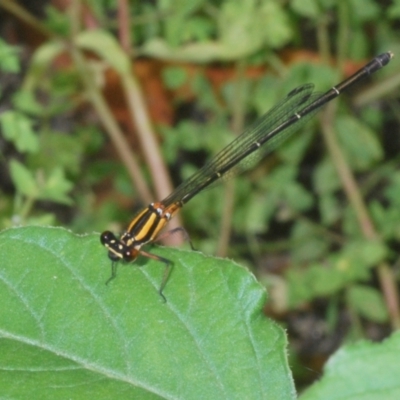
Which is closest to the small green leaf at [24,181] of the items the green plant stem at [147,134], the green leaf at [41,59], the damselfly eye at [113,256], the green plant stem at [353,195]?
the green leaf at [41,59]

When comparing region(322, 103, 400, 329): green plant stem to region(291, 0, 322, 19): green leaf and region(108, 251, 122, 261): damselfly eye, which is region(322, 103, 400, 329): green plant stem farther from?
region(108, 251, 122, 261): damselfly eye

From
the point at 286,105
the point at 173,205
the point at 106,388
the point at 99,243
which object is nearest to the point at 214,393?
the point at 106,388

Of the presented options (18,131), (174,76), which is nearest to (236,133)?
(174,76)

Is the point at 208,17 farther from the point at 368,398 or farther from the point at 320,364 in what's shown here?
the point at 368,398

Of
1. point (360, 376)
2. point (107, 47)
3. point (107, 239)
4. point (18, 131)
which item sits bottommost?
point (360, 376)

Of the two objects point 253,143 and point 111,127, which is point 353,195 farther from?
point 111,127

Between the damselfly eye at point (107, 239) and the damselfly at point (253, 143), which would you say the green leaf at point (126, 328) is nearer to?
the damselfly eye at point (107, 239)
